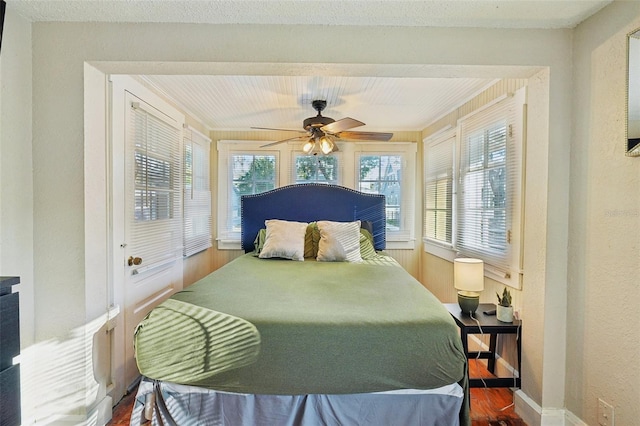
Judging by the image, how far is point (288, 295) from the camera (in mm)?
1950

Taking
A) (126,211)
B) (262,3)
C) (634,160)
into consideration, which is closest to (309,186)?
(126,211)

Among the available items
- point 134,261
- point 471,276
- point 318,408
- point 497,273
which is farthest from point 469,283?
point 134,261

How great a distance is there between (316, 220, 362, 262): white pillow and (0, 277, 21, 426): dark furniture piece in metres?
2.27

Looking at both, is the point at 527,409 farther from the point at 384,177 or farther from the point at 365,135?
the point at 384,177

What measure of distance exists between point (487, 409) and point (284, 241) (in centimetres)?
216

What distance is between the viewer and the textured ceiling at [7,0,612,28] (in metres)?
1.58

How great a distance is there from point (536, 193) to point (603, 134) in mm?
437

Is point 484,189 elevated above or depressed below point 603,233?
above

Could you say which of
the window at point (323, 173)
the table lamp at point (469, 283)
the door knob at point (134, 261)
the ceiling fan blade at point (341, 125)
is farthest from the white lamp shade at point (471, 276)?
the door knob at point (134, 261)

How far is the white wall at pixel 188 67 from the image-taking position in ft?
5.78

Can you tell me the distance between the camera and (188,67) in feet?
5.96

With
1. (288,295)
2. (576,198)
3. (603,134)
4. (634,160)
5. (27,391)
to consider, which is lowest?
(27,391)

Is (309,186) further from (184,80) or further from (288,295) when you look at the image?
(288,295)

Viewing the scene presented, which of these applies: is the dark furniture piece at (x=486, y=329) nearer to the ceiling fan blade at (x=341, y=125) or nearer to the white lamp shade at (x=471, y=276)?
the white lamp shade at (x=471, y=276)
